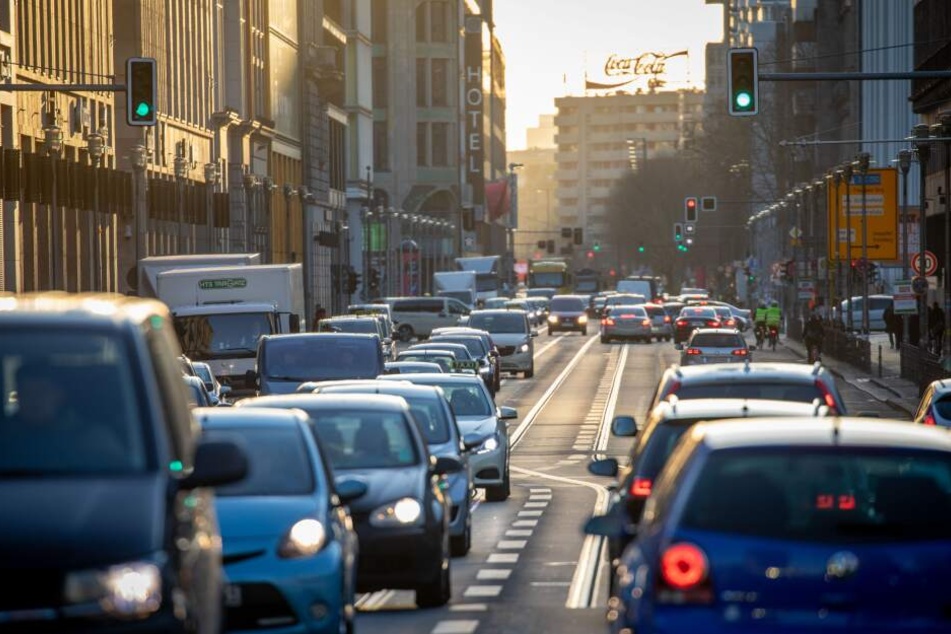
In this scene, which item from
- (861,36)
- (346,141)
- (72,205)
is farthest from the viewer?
(346,141)

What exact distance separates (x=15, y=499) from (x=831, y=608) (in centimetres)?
300

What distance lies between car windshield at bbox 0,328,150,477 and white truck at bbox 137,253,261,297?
1515 inches

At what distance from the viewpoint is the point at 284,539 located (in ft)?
41.8

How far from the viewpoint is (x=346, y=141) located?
141m

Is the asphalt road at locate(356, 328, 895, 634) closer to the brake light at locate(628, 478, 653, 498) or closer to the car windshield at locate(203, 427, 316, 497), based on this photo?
the brake light at locate(628, 478, 653, 498)

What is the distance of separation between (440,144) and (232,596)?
180114mm

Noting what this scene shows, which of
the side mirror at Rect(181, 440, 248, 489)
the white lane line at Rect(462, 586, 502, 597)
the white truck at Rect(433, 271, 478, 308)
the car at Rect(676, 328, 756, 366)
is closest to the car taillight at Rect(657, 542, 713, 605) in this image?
the side mirror at Rect(181, 440, 248, 489)

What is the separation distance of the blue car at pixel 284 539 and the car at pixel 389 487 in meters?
1.44

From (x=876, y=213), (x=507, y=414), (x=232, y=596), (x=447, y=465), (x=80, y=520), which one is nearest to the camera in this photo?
(x=80, y=520)

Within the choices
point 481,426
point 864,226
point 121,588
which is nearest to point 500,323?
point 864,226

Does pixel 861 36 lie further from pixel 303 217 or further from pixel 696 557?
pixel 696 557

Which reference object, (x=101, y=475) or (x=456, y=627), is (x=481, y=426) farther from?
(x=101, y=475)

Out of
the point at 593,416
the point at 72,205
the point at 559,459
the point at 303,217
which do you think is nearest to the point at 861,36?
the point at 303,217

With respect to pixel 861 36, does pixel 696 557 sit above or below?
below
